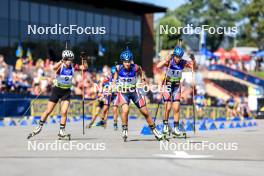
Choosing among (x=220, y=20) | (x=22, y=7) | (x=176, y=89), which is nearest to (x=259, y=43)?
(x=220, y=20)

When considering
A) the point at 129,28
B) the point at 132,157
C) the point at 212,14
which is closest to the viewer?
the point at 132,157

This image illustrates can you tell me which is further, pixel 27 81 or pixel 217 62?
pixel 217 62

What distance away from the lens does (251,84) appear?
60812 mm

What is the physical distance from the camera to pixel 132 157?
12070mm

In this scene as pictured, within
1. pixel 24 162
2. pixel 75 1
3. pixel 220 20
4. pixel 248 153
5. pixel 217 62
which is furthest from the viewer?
pixel 220 20

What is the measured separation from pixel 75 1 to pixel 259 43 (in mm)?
42530

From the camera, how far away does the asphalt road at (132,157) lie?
1011 centimetres

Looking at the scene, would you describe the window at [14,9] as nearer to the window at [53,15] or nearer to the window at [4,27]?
the window at [4,27]

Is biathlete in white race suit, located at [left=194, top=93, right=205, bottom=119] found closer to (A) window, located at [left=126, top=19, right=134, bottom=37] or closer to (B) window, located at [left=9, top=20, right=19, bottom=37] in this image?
(B) window, located at [left=9, top=20, right=19, bottom=37]

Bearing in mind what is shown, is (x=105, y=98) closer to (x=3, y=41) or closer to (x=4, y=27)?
(x=3, y=41)

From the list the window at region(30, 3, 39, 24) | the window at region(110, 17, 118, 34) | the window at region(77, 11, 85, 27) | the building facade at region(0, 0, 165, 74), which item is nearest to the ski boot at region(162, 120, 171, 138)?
the building facade at region(0, 0, 165, 74)

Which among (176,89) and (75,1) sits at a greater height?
(75,1)

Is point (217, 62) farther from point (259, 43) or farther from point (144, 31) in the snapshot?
point (259, 43)

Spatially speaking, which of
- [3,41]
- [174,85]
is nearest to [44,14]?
[3,41]
